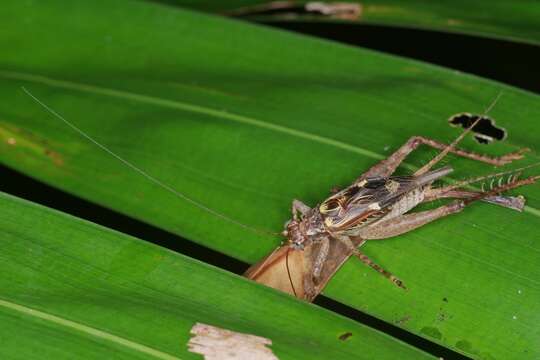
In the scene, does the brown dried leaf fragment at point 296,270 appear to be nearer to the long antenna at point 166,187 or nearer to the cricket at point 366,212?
the cricket at point 366,212

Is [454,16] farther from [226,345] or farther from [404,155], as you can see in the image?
[226,345]


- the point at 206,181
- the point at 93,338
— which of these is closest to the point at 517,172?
the point at 206,181

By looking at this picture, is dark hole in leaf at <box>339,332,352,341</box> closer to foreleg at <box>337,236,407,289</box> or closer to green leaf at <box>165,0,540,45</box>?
foreleg at <box>337,236,407,289</box>

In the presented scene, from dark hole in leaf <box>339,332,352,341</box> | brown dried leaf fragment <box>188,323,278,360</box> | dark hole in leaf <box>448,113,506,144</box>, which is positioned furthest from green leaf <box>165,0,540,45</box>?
brown dried leaf fragment <box>188,323,278,360</box>

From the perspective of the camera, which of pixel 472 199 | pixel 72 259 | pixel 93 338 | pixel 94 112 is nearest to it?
pixel 93 338

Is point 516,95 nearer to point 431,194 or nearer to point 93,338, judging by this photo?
point 431,194

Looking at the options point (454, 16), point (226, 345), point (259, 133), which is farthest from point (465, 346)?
point (454, 16)
